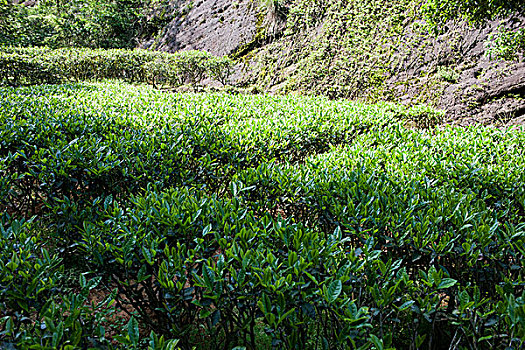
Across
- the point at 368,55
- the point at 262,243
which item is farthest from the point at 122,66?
the point at 262,243

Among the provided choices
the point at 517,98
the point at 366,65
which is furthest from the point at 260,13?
the point at 517,98

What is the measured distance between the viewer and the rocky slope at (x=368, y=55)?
7.67m

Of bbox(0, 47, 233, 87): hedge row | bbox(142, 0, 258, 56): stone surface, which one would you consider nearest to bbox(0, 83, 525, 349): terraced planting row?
bbox(0, 47, 233, 87): hedge row

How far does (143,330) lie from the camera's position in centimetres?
247

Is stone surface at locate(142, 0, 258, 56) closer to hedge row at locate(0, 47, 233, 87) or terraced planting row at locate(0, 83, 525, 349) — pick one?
hedge row at locate(0, 47, 233, 87)

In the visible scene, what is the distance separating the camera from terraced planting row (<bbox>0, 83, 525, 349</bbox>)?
145 centimetres

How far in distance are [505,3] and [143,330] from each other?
22.0 feet

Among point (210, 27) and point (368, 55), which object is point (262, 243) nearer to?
point (368, 55)

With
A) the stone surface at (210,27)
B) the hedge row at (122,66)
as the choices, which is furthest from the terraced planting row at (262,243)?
the stone surface at (210,27)

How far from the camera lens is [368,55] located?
1038cm

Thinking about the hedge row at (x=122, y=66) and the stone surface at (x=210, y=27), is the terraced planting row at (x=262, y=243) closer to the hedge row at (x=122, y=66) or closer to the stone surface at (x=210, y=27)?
the hedge row at (x=122, y=66)

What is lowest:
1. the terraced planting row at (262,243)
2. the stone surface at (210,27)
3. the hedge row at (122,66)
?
the terraced planting row at (262,243)

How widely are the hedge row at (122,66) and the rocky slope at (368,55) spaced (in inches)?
59.5

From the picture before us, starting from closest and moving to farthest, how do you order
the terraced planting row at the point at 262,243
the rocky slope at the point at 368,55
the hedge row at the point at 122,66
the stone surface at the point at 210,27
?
the terraced planting row at the point at 262,243, the rocky slope at the point at 368,55, the hedge row at the point at 122,66, the stone surface at the point at 210,27
